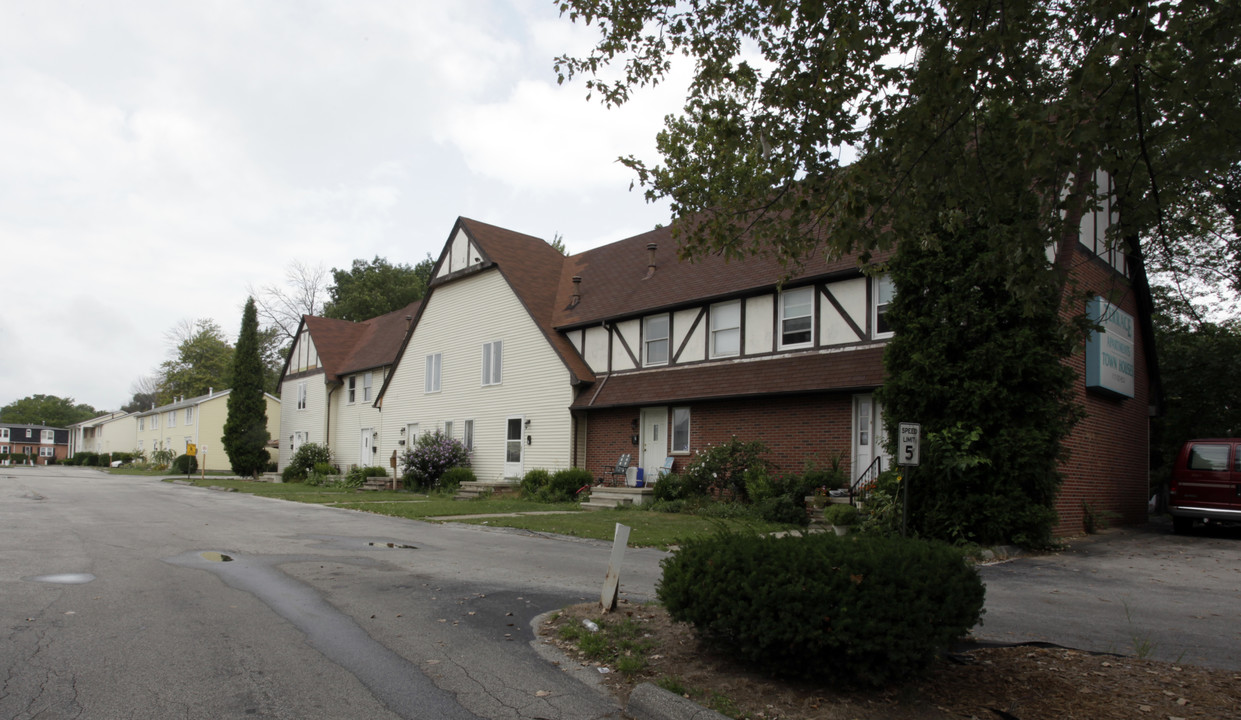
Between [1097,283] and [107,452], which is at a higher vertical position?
[1097,283]

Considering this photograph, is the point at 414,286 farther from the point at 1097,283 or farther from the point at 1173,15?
the point at 1173,15

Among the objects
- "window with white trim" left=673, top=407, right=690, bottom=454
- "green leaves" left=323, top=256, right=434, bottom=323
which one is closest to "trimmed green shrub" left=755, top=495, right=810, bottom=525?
"window with white trim" left=673, top=407, right=690, bottom=454

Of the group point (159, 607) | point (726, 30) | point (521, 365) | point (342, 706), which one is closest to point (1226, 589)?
point (726, 30)

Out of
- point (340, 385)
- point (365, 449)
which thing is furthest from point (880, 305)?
point (340, 385)

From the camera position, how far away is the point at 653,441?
21672mm

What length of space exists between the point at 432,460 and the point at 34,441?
13056cm

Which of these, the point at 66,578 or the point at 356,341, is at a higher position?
the point at 356,341

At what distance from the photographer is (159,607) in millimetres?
7609

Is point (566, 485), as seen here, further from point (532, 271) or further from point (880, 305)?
point (880, 305)

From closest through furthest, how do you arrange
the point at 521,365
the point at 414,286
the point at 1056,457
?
the point at 1056,457 → the point at 521,365 → the point at 414,286

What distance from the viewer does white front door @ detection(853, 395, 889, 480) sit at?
55.1 ft

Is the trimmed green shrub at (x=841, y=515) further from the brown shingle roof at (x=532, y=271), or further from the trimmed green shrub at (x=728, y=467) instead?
the brown shingle roof at (x=532, y=271)

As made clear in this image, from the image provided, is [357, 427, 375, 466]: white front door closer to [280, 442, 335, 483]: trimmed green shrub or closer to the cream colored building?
the cream colored building

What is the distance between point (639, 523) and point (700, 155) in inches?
349
